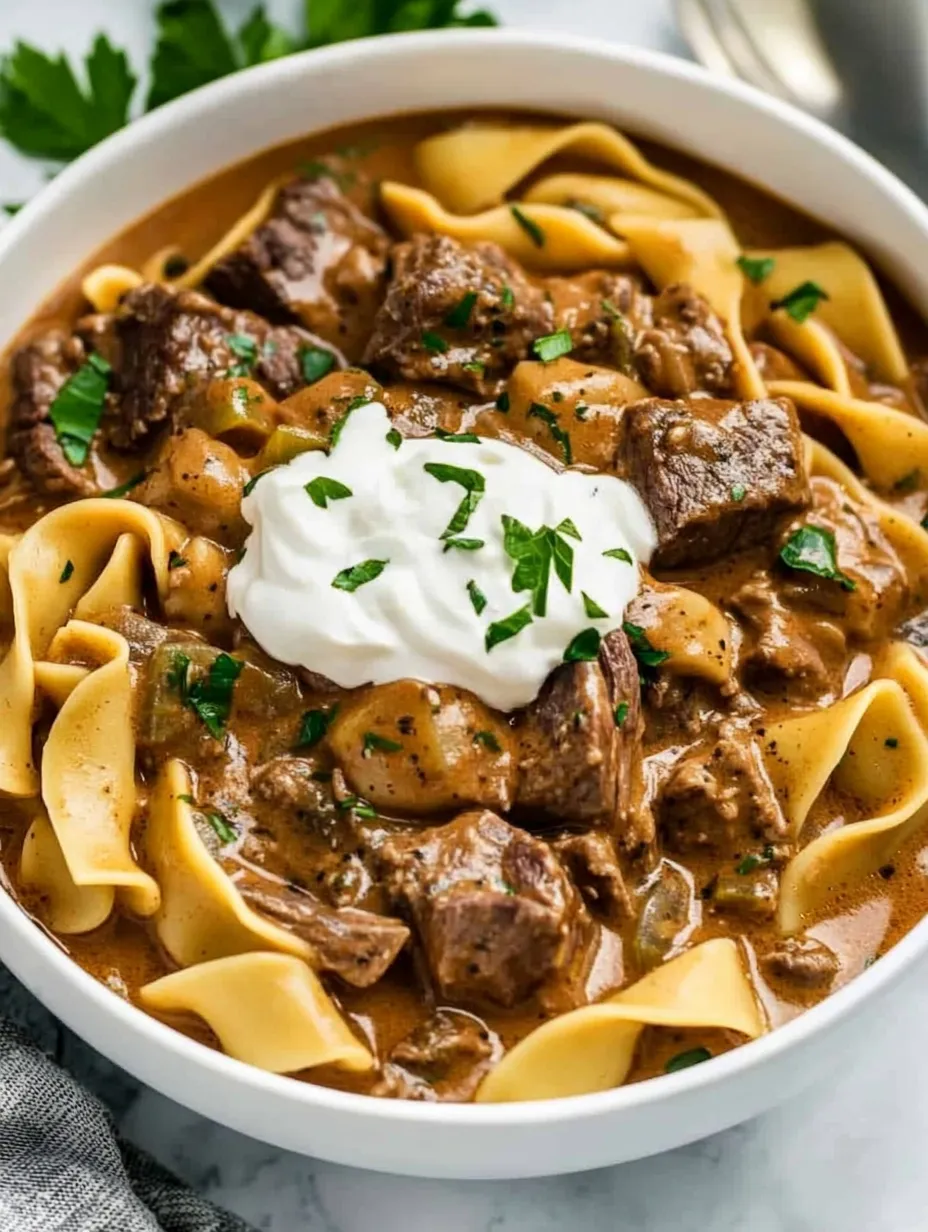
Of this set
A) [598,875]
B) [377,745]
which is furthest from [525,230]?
[598,875]

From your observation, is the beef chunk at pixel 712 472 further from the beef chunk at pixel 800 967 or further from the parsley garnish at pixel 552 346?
the beef chunk at pixel 800 967

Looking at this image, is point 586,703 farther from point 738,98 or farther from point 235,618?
point 738,98

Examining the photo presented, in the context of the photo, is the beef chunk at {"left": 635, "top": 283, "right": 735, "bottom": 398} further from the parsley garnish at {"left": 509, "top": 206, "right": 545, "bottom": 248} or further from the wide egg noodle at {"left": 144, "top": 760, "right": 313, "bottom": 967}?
the wide egg noodle at {"left": 144, "top": 760, "right": 313, "bottom": 967}

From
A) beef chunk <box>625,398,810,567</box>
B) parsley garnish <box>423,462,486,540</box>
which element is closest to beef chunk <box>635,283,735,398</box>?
beef chunk <box>625,398,810,567</box>

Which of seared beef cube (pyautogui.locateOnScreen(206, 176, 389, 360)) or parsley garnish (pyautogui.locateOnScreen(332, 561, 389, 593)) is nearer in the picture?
parsley garnish (pyautogui.locateOnScreen(332, 561, 389, 593))

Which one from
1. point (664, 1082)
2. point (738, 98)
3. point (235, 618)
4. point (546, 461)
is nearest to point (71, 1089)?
point (235, 618)

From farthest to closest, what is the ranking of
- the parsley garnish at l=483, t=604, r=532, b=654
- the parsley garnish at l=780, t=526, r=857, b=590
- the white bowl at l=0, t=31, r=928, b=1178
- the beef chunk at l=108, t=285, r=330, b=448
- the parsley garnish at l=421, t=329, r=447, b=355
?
the white bowl at l=0, t=31, r=928, b=1178, the beef chunk at l=108, t=285, r=330, b=448, the parsley garnish at l=421, t=329, r=447, b=355, the parsley garnish at l=780, t=526, r=857, b=590, the parsley garnish at l=483, t=604, r=532, b=654

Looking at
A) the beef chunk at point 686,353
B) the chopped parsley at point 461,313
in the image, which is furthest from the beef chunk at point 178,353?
the beef chunk at point 686,353
